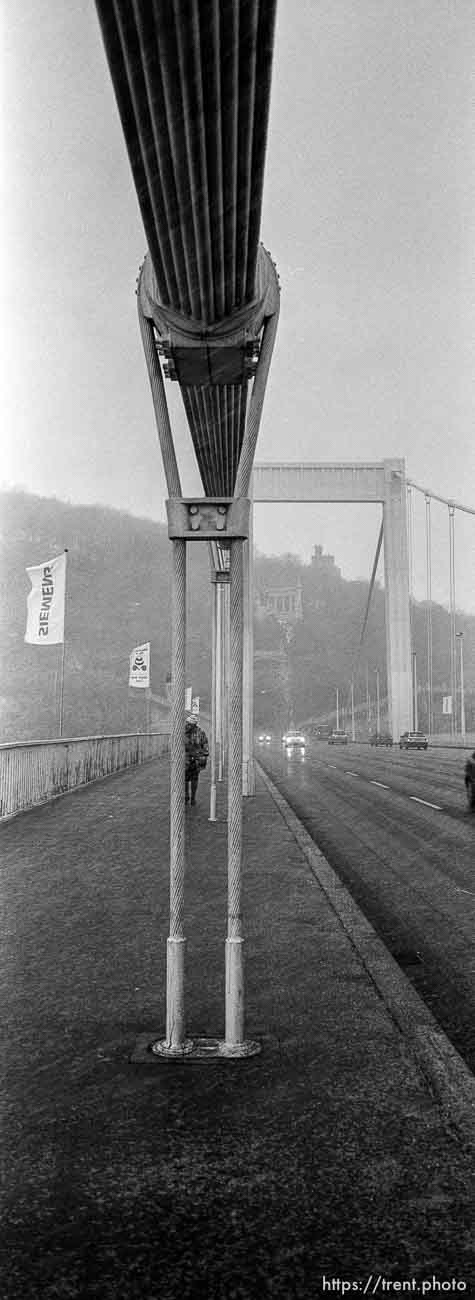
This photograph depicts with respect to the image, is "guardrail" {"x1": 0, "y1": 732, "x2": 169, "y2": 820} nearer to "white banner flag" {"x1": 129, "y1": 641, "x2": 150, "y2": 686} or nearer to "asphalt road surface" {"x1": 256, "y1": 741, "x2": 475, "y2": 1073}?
"asphalt road surface" {"x1": 256, "y1": 741, "x2": 475, "y2": 1073}

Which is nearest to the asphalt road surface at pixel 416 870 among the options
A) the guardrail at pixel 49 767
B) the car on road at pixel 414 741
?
the guardrail at pixel 49 767

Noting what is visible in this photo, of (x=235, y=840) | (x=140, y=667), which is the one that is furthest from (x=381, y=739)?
(x=235, y=840)

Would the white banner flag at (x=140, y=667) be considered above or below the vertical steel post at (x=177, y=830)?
above

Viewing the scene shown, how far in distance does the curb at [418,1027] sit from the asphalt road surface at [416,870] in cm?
17

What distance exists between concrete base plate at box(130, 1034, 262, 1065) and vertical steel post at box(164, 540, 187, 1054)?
0.03 metres

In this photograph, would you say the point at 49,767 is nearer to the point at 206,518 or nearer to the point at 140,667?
the point at 206,518

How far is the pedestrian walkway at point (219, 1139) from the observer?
2.60 meters

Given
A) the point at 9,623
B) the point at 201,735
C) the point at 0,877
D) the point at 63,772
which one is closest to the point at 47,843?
the point at 0,877

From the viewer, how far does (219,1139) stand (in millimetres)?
3391

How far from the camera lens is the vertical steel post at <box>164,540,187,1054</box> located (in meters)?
4.39

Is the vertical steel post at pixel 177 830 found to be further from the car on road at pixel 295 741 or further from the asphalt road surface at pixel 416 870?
the car on road at pixel 295 741

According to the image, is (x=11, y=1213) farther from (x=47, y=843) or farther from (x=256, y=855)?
(x=47, y=843)

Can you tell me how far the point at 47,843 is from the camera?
12.3m

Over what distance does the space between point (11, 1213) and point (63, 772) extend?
17014 millimetres
